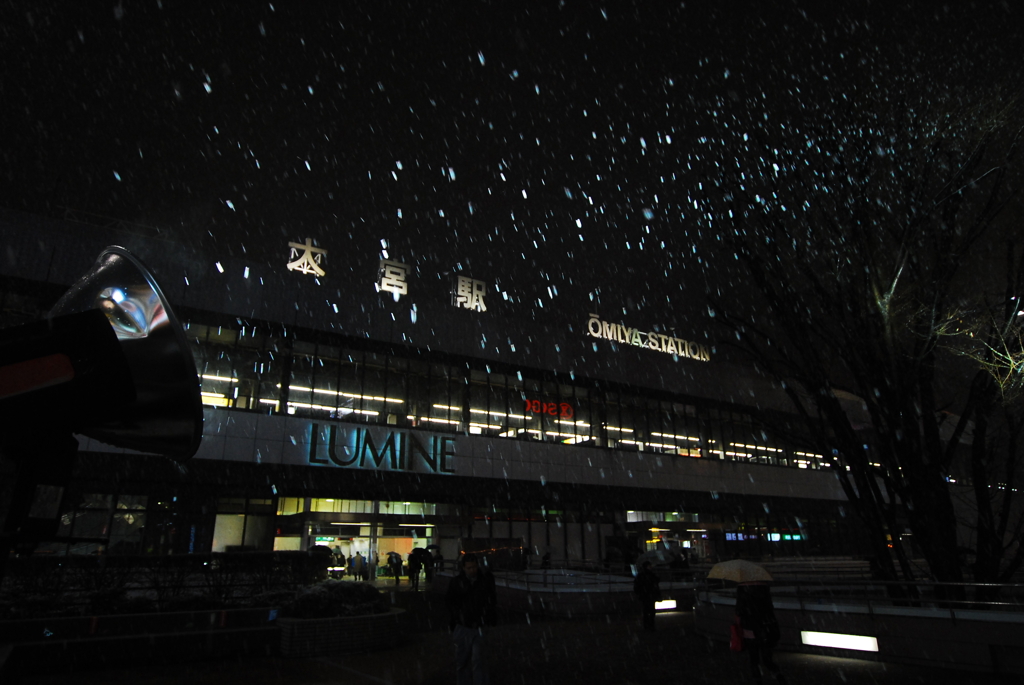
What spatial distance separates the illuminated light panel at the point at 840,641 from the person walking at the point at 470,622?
615cm

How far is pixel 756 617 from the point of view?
26.5 feet

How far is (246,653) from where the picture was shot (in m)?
10.0

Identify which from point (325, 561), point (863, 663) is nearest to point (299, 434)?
point (325, 561)

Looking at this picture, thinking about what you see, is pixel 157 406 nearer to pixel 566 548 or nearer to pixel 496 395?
pixel 496 395

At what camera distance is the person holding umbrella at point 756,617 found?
7883mm

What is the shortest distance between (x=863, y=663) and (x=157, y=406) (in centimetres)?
1012

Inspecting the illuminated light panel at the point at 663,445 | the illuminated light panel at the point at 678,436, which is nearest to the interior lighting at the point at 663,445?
the illuminated light panel at the point at 663,445

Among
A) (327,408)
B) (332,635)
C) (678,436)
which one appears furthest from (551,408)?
(332,635)

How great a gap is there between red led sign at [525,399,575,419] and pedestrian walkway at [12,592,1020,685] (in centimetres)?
1922

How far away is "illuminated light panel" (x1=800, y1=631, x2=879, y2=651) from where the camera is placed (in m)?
9.14

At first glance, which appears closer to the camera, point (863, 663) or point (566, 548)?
point (863, 663)

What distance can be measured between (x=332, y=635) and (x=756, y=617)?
6624 millimetres

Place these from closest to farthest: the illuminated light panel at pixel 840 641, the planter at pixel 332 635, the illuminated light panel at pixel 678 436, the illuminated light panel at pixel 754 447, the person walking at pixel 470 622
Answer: the person walking at pixel 470 622 → the illuminated light panel at pixel 840 641 → the planter at pixel 332 635 → the illuminated light panel at pixel 678 436 → the illuminated light panel at pixel 754 447

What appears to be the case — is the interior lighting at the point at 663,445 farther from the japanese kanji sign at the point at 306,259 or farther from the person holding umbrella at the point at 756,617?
the person holding umbrella at the point at 756,617
